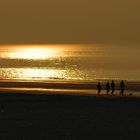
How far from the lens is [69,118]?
26234mm

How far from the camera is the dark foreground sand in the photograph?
21.5 m

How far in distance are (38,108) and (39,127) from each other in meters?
7.60

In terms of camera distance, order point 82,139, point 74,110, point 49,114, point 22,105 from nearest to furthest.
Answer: point 82,139
point 49,114
point 74,110
point 22,105

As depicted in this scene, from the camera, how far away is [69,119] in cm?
2589

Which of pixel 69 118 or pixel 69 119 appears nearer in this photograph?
pixel 69 119

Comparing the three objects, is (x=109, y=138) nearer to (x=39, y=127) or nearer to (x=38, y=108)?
(x=39, y=127)

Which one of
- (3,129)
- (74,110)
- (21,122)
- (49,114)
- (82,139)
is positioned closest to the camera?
(82,139)

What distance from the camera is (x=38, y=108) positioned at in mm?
31062

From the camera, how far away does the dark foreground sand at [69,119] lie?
21484 mm

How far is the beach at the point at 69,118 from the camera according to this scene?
849 inches

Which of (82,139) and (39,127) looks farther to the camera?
(39,127)

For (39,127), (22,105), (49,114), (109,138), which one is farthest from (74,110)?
(109,138)

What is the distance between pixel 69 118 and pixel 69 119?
1.13 ft

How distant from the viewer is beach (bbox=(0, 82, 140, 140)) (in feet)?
70.7
